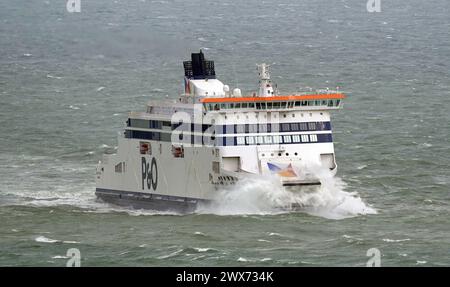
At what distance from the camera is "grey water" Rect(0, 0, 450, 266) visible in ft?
248

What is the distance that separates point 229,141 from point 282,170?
310cm

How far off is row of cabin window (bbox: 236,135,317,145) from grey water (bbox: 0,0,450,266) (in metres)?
A: 2.62

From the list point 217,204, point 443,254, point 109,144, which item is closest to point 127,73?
point 109,144

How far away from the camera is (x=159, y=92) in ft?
442

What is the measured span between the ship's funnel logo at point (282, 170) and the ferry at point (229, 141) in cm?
5

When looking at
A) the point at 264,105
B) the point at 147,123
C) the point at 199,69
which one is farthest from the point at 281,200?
the point at 199,69

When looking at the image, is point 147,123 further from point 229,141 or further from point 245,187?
point 245,187

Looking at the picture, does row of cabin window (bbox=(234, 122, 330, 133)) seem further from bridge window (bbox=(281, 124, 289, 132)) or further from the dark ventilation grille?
the dark ventilation grille

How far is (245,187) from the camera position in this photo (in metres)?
83.4

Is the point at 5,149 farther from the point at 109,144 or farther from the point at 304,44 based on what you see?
the point at 304,44

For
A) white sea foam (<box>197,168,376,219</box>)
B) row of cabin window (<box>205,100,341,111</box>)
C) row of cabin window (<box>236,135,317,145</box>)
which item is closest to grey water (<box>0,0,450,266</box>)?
white sea foam (<box>197,168,376,219</box>)

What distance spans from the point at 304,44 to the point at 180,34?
43.5 feet

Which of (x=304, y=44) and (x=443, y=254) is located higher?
(x=304, y=44)

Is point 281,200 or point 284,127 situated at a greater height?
point 284,127
